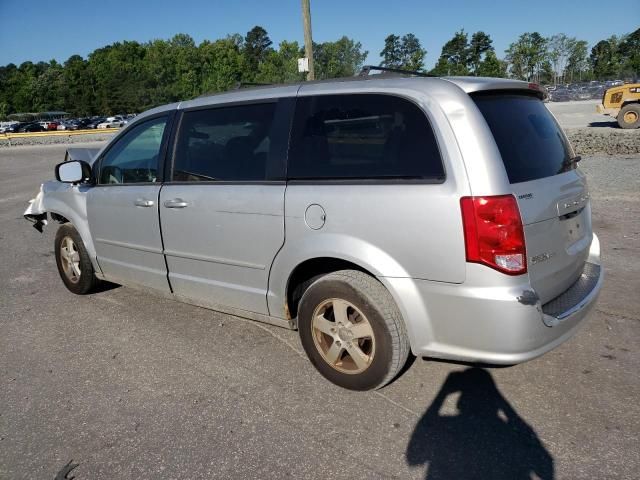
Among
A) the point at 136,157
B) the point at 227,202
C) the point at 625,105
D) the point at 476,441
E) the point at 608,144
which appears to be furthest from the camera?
the point at 625,105

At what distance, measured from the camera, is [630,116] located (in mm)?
20078

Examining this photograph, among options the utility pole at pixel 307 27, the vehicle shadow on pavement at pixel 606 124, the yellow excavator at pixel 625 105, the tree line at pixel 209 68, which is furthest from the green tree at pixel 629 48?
the utility pole at pixel 307 27

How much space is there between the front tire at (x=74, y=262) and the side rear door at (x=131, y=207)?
27 centimetres

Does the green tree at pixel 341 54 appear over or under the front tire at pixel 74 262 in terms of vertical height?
over

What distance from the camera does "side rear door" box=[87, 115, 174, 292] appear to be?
402 cm

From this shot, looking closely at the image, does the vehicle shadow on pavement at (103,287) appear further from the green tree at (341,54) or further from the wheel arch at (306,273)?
the green tree at (341,54)

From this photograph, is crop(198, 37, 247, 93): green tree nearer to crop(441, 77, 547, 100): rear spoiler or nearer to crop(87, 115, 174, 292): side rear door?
crop(87, 115, 174, 292): side rear door

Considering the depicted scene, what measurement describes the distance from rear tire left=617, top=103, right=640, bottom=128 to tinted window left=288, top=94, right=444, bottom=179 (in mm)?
21043

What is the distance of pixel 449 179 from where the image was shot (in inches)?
102

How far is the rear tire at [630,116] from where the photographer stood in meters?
20.0

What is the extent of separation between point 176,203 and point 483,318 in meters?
2.31

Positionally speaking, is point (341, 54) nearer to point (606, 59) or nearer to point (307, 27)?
point (606, 59)

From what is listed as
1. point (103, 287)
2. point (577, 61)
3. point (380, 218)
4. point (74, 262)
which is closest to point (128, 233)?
point (74, 262)

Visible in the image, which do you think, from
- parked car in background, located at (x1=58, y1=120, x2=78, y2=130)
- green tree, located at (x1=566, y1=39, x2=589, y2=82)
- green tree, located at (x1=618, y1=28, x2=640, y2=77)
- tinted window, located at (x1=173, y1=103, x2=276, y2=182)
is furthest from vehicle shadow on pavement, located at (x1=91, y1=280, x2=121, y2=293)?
green tree, located at (x1=566, y1=39, x2=589, y2=82)
